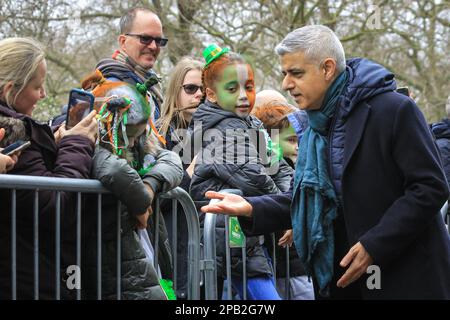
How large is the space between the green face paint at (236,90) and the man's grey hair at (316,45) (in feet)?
4.23

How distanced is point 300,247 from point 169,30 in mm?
11670

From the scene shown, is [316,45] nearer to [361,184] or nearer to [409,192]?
[361,184]

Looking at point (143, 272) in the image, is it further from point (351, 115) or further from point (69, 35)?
point (69, 35)

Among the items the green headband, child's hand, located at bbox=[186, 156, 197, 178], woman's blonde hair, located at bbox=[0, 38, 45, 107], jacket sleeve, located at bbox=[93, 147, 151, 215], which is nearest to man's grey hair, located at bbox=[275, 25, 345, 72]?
jacket sleeve, located at bbox=[93, 147, 151, 215]

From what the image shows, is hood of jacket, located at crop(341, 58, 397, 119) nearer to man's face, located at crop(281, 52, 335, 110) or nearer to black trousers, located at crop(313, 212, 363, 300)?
man's face, located at crop(281, 52, 335, 110)

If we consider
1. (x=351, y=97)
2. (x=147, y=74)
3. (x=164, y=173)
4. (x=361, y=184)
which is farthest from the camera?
(x=147, y=74)

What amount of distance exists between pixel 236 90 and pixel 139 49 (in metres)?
0.99

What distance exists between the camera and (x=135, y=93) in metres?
4.82

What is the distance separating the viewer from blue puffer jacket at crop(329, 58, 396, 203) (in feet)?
14.1

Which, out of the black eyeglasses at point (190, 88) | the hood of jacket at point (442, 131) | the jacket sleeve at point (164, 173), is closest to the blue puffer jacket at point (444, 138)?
the hood of jacket at point (442, 131)

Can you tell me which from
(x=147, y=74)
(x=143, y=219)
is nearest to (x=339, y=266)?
(x=143, y=219)

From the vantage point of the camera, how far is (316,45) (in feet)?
14.7
